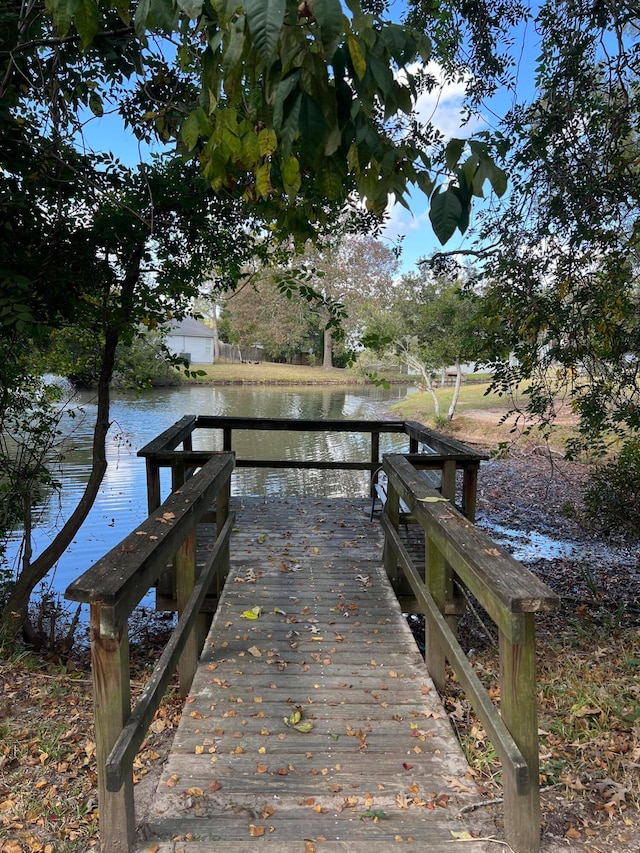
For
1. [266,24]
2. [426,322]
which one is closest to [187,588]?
[266,24]

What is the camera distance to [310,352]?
53094 millimetres

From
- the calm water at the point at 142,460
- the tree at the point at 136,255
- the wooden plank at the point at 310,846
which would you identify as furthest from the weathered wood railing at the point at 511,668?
the calm water at the point at 142,460

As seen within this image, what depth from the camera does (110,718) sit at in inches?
76.2

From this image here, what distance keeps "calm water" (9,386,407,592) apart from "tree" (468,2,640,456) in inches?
193

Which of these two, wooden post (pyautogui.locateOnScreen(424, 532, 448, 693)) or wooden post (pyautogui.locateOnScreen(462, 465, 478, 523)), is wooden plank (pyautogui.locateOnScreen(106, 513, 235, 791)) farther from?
wooden post (pyautogui.locateOnScreen(462, 465, 478, 523))

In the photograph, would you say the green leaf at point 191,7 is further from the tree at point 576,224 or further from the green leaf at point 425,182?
the tree at point 576,224

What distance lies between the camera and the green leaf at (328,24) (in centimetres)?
124

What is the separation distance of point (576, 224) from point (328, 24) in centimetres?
479

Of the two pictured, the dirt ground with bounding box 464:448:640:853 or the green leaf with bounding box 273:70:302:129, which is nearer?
the green leaf with bounding box 273:70:302:129

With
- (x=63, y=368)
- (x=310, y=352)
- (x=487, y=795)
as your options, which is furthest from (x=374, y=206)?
(x=310, y=352)

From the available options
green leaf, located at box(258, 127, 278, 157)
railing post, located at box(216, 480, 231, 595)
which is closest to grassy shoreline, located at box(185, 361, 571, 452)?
railing post, located at box(216, 480, 231, 595)

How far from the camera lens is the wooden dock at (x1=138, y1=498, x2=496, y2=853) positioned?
207 centimetres

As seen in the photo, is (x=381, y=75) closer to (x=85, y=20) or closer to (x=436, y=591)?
(x=85, y=20)

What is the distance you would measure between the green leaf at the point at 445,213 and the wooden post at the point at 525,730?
4.14 feet
